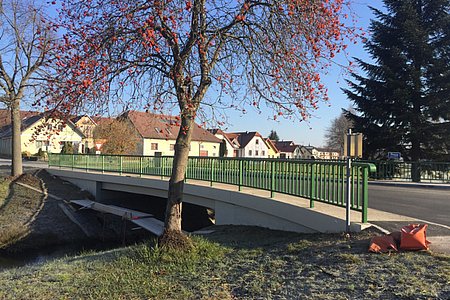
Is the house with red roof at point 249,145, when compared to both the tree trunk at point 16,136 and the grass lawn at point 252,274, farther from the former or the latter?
the grass lawn at point 252,274

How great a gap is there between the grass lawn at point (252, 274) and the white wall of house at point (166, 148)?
39.6 meters

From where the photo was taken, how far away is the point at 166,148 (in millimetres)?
58000

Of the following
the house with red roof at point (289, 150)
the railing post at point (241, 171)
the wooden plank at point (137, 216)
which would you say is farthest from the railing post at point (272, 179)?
the house with red roof at point (289, 150)

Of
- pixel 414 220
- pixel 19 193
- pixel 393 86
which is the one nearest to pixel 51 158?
pixel 19 193

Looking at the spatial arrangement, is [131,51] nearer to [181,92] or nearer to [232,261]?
[181,92]

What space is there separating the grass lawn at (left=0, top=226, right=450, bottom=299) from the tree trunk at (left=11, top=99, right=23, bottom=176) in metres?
12.9

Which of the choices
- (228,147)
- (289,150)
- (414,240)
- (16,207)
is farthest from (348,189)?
(289,150)

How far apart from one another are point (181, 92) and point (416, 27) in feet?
Result: 70.6

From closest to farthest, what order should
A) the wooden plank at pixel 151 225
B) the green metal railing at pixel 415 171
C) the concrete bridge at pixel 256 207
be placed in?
the concrete bridge at pixel 256 207, the wooden plank at pixel 151 225, the green metal railing at pixel 415 171

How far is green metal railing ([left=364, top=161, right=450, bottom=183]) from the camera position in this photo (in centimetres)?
1836

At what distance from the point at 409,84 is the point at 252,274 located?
2200 cm

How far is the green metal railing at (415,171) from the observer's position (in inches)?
723

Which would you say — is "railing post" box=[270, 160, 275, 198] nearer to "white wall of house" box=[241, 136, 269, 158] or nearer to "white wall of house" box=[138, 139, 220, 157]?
"white wall of house" box=[138, 139, 220, 157]

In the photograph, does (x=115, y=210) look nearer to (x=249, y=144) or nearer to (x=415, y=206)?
(x=415, y=206)
